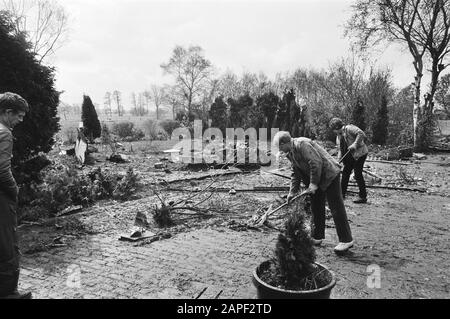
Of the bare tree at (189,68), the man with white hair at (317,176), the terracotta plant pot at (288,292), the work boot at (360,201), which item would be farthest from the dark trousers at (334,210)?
the bare tree at (189,68)

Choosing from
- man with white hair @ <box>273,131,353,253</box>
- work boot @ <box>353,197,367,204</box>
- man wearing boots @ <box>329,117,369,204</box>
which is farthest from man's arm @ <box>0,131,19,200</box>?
work boot @ <box>353,197,367,204</box>

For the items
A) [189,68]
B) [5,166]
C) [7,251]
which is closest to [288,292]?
[7,251]

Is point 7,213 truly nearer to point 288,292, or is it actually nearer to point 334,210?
point 288,292

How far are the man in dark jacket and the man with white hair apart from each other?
3070 mm

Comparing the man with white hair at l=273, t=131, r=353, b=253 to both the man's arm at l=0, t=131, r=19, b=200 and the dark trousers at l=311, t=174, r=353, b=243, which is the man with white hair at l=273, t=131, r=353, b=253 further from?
the man's arm at l=0, t=131, r=19, b=200

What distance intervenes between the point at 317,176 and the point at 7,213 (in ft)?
11.7

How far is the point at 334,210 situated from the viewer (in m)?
4.96

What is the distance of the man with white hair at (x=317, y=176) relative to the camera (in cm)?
472

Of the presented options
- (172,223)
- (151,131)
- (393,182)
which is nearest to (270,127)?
(151,131)

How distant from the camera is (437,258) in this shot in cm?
493

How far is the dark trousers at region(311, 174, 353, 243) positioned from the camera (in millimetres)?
4914

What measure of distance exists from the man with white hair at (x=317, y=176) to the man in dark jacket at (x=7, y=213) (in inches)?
121

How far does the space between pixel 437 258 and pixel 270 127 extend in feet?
83.6

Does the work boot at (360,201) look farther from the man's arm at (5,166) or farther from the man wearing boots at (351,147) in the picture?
the man's arm at (5,166)
